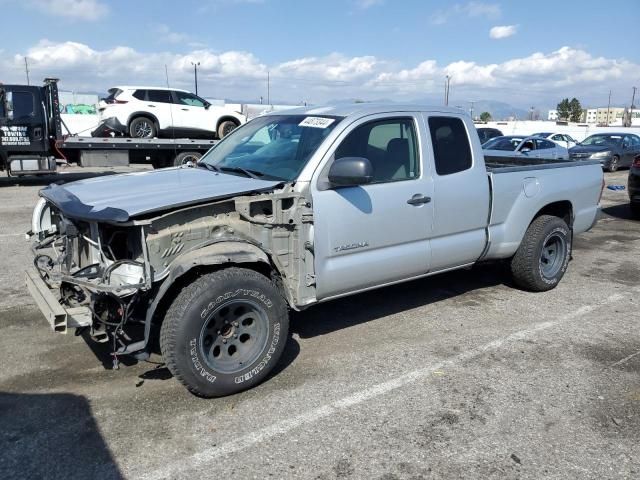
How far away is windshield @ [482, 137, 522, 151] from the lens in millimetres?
17297

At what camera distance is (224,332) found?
3740mm

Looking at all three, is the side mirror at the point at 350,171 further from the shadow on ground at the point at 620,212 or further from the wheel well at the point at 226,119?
the wheel well at the point at 226,119

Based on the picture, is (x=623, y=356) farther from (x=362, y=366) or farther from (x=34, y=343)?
(x=34, y=343)

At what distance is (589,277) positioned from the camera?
6.84 m

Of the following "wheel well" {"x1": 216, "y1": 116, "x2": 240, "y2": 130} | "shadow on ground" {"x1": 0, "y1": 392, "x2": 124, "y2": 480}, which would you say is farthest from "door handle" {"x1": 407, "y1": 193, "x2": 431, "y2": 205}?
"wheel well" {"x1": 216, "y1": 116, "x2": 240, "y2": 130}

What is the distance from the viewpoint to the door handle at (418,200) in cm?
453

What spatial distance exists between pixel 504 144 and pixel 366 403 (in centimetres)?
1547

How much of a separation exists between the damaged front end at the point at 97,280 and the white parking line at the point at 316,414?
2.81 feet

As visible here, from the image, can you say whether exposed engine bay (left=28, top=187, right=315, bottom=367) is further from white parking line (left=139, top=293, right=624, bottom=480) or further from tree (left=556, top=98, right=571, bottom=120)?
tree (left=556, top=98, right=571, bottom=120)

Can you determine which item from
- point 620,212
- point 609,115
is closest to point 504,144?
point 620,212

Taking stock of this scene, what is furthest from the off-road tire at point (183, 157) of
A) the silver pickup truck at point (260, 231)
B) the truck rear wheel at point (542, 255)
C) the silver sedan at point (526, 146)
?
the truck rear wheel at point (542, 255)

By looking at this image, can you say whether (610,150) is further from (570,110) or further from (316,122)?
(570,110)

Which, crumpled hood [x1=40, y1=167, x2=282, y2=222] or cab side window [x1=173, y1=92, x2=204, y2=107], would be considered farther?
cab side window [x1=173, y1=92, x2=204, y2=107]

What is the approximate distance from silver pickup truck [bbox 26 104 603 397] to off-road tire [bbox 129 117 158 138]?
11.9m
